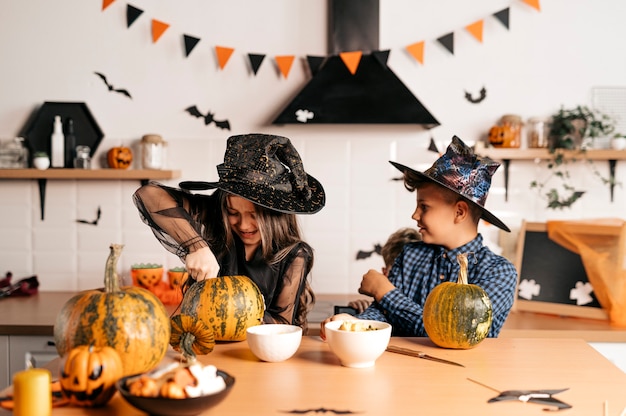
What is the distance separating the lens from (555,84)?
307 cm

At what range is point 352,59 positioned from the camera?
2.99 metres

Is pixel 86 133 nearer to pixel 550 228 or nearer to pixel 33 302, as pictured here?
pixel 33 302

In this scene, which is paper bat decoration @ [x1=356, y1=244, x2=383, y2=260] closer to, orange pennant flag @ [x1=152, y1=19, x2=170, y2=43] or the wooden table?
orange pennant flag @ [x1=152, y1=19, x2=170, y2=43]

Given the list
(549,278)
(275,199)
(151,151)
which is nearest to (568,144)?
(549,278)

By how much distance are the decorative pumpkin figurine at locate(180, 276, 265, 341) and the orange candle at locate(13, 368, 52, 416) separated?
0.49 meters

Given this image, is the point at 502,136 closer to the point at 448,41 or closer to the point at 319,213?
the point at 448,41

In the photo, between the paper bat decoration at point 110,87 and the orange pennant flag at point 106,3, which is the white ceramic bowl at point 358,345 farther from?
the orange pennant flag at point 106,3

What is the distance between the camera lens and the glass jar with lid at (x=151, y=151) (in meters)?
3.01

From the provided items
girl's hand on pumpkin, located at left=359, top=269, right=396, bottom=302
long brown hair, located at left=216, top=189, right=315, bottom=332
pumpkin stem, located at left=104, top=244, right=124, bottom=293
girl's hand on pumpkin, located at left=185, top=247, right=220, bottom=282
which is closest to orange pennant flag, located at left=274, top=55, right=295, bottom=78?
long brown hair, located at left=216, top=189, right=315, bottom=332

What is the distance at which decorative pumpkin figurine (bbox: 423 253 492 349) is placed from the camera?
1461mm

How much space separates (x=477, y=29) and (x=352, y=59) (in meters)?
0.59

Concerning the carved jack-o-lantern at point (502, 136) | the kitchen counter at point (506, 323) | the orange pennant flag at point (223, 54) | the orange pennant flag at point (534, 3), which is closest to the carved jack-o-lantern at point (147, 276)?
the kitchen counter at point (506, 323)

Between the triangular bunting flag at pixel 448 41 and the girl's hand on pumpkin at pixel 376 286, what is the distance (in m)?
1.52

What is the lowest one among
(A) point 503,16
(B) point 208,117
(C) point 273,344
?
(C) point 273,344
